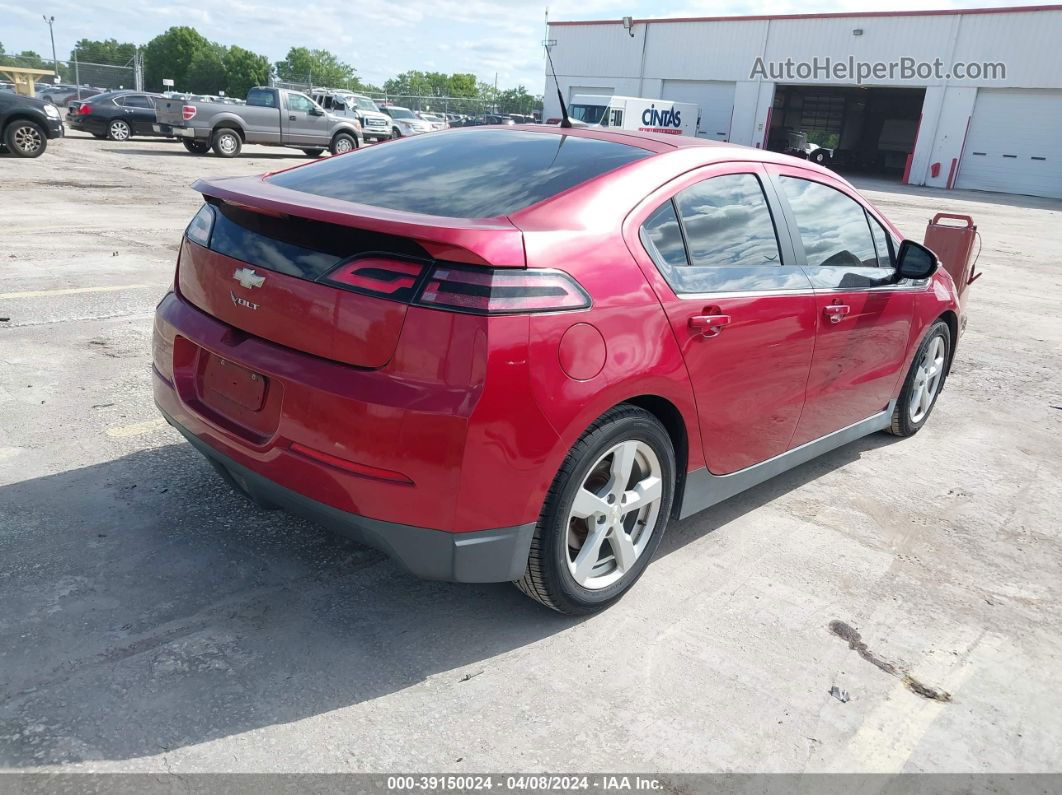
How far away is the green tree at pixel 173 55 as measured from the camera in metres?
109

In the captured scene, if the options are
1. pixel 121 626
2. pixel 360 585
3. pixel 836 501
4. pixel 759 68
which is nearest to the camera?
pixel 121 626

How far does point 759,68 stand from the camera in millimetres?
41062

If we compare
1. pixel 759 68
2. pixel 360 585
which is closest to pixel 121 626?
pixel 360 585

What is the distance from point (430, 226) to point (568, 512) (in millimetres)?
1000

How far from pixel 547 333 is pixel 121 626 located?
66.3 inches

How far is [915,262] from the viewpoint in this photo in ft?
13.9

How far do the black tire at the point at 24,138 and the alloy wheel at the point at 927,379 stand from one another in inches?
707

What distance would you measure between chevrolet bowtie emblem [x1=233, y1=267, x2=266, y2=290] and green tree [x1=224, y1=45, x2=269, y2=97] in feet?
325

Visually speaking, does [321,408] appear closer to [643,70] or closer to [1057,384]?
[1057,384]

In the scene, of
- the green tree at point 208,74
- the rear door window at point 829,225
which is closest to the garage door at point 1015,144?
the rear door window at point 829,225

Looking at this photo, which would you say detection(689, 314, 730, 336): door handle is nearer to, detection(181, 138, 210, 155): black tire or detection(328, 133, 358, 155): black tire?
detection(181, 138, 210, 155): black tire

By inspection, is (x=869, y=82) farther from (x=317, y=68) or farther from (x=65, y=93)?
(x=317, y=68)

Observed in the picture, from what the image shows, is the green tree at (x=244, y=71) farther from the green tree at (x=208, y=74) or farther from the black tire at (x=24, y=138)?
the black tire at (x=24, y=138)

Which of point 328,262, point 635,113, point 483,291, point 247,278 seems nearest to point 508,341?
point 483,291
